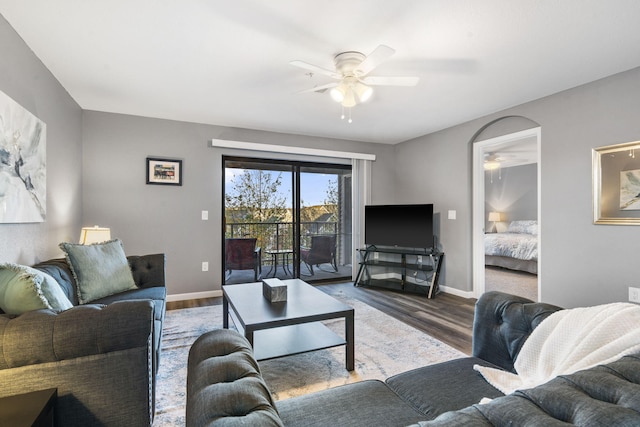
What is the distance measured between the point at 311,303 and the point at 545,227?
2.64m

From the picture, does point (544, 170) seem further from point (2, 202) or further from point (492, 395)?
point (2, 202)

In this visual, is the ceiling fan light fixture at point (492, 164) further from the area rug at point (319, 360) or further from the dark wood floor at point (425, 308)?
the area rug at point (319, 360)

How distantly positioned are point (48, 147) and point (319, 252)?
11.7 ft

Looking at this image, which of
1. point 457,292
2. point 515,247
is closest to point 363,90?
point 457,292

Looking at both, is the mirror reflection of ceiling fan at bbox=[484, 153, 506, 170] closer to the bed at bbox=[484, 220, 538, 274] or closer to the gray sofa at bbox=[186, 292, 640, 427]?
the bed at bbox=[484, 220, 538, 274]

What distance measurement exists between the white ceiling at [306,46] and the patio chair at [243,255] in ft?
6.18

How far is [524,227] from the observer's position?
6.19m

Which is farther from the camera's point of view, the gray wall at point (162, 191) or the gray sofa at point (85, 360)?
the gray wall at point (162, 191)

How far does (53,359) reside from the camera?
1.17m

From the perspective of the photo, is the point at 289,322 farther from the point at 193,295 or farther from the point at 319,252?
the point at 319,252

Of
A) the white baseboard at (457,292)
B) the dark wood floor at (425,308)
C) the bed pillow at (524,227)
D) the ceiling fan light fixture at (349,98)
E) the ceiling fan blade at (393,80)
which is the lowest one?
the dark wood floor at (425,308)

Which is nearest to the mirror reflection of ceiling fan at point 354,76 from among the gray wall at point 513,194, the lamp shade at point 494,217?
the gray wall at point 513,194

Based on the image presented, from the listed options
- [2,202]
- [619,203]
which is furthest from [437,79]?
[2,202]

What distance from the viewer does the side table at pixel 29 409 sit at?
95cm
